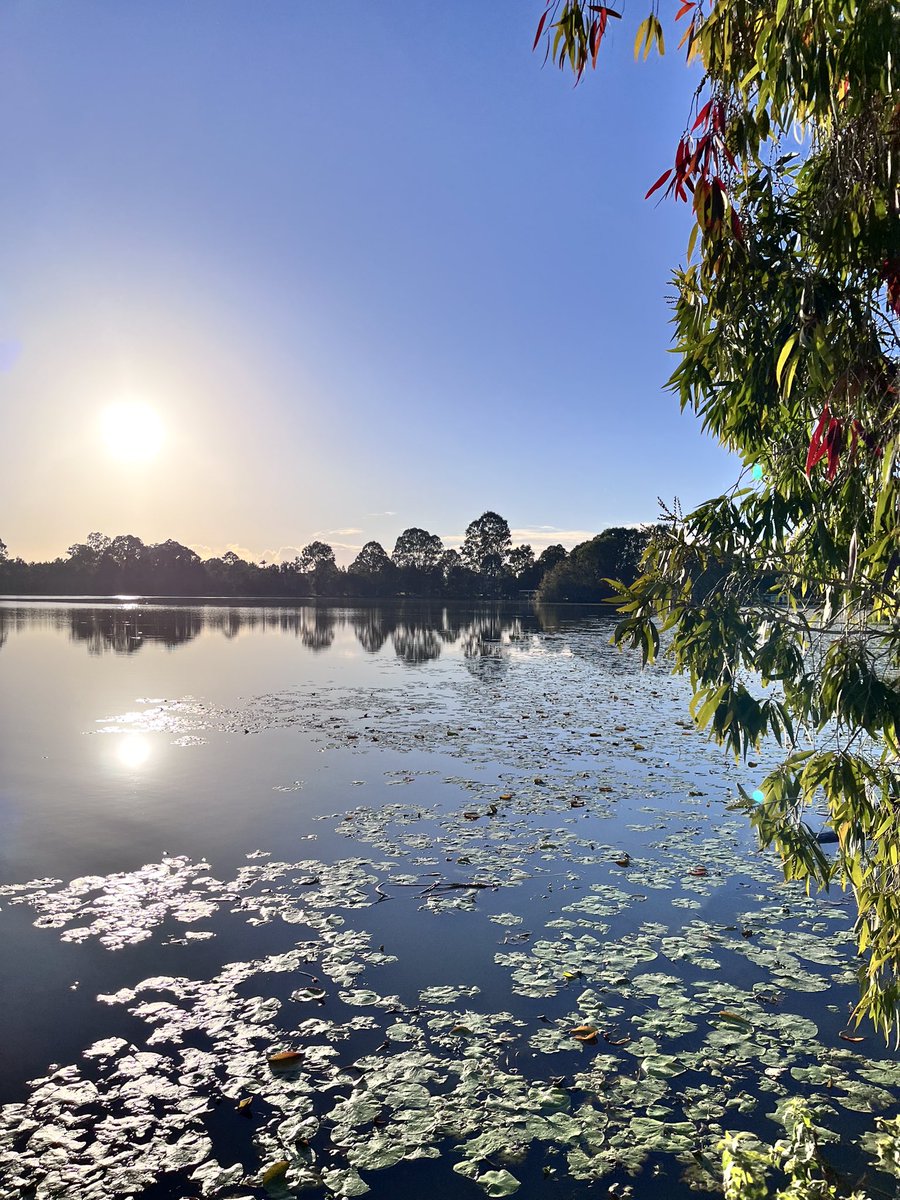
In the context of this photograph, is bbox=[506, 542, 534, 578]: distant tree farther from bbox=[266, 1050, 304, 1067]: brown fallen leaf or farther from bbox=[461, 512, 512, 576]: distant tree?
bbox=[266, 1050, 304, 1067]: brown fallen leaf

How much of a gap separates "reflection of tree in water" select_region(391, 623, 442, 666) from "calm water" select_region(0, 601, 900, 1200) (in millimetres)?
17844

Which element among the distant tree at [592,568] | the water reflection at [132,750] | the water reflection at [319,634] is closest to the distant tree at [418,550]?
the distant tree at [592,568]

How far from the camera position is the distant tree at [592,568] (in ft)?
344

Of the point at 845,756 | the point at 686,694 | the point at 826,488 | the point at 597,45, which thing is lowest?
the point at 686,694

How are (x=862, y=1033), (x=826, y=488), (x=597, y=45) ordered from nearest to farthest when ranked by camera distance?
(x=597, y=45) → (x=826, y=488) → (x=862, y=1033)

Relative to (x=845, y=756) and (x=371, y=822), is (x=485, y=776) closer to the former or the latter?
(x=371, y=822)

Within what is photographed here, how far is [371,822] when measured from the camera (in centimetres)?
904

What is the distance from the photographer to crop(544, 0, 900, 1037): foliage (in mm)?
3273

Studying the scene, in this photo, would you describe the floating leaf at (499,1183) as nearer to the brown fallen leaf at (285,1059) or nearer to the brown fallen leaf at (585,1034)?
the brown fallen leaf at (585,1034)

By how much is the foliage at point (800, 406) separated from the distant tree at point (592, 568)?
97428 millimetres

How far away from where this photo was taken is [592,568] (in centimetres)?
10606

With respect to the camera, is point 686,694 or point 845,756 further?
point 686,694

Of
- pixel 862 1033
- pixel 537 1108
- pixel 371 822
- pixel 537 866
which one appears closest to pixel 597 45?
pixel 537 1108

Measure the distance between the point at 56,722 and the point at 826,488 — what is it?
50.4 feet
